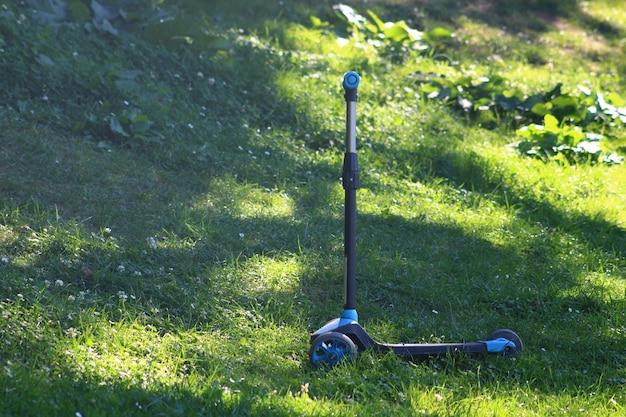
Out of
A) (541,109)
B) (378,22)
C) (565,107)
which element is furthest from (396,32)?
(565,107)

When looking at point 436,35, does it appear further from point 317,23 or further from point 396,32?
point 317,23

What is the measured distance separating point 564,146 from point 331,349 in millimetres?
4218

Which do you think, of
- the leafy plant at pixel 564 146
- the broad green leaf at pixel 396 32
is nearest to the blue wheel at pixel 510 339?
the leafy plant at pixel 564 146

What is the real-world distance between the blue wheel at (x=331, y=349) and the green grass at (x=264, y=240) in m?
0.06

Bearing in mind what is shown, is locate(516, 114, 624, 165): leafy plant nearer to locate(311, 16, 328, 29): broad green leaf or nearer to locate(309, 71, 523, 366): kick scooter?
locate(311, 16, 328, 29): broad green leaf

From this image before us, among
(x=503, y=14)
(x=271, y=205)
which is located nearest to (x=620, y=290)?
(x=271, y=205)

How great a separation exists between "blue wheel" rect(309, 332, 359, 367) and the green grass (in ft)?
0.21

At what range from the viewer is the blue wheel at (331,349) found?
4.85 metres

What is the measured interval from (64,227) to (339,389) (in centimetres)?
197

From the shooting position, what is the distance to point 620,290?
6.16 metres

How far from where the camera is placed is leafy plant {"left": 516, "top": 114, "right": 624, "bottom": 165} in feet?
27.7

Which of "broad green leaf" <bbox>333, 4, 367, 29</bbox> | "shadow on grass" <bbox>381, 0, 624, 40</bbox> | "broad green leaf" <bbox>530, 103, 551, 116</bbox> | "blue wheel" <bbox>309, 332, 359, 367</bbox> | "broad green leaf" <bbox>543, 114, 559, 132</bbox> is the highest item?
"blue wheel" <bbox>309, 332, 359, 367</bbox>

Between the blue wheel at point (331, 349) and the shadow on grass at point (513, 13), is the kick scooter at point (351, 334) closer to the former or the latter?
the blue wheel at point (331, 349)

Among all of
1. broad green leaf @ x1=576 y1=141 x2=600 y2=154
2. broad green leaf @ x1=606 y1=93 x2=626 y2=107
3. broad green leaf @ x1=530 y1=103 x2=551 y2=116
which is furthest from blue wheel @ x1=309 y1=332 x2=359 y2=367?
broad green leaf @ x1=606 y1=93 x2=626 y2=107
